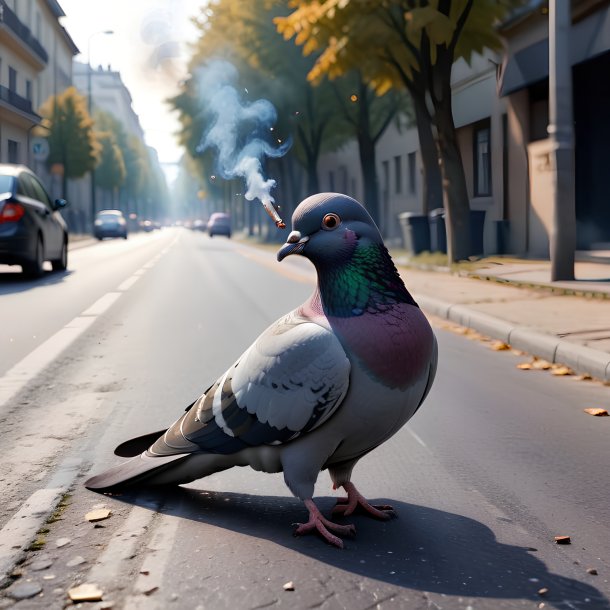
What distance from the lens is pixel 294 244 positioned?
3.34 meters

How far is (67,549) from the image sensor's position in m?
3.41

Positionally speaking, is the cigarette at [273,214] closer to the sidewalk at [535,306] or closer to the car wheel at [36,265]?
the sidewalk at [535,306]

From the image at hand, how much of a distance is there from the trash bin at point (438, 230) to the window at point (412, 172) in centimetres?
1596

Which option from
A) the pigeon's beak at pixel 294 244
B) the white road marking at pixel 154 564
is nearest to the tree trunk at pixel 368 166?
the white road marking at pixel 154 564

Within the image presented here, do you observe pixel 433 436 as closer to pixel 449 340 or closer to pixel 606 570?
pixel 606 570

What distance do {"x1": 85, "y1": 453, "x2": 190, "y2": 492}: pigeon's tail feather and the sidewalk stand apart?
14.5 ft

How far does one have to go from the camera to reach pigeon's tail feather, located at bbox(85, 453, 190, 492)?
145 inches

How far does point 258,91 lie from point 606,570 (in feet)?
103

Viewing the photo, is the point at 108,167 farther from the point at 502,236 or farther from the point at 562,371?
the point at 562,371

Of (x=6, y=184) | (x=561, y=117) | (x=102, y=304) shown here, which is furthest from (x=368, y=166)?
(x=102, y=304)

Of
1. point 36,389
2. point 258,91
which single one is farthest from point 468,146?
point 36,389

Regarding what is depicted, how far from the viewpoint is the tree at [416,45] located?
17.6 metres

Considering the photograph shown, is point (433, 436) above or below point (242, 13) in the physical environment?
below

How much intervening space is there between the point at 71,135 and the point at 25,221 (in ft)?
158
